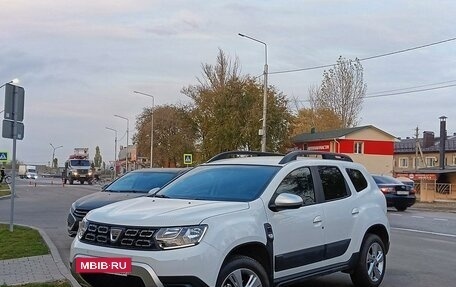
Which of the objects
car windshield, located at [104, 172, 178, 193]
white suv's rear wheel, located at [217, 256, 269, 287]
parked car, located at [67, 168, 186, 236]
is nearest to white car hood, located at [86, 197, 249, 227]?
white suv's rear wheel, located at [217, 256, 269, 287]

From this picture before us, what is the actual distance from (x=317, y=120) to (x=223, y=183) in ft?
216

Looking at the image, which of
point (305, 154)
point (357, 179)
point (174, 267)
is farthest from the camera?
point (357, 179)

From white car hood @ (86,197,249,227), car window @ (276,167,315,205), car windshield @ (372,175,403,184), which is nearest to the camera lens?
white car hood @ (86,197,249,227)

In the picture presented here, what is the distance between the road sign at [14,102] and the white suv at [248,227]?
22.8 ft

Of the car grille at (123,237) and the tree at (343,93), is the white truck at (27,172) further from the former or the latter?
the car grille at (123,237)

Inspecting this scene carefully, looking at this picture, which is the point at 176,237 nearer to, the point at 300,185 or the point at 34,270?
the point at 300,185

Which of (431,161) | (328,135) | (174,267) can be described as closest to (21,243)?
(174,267)

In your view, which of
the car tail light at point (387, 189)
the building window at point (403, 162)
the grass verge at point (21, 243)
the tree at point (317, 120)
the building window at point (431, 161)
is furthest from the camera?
the building window at point (403, 162)

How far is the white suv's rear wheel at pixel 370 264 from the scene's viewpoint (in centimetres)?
819

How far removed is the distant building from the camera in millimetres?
64312

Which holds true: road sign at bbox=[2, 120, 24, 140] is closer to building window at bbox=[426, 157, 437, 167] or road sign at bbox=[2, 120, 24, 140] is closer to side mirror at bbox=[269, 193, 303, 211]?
side mirror at bbox=[269, 193, 303, 211]

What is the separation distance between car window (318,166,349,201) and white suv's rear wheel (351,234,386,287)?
83 centimetres

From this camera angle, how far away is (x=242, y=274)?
6086mm

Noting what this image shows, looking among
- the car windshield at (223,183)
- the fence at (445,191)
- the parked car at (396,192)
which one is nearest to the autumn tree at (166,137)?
the fence at (445,191)
